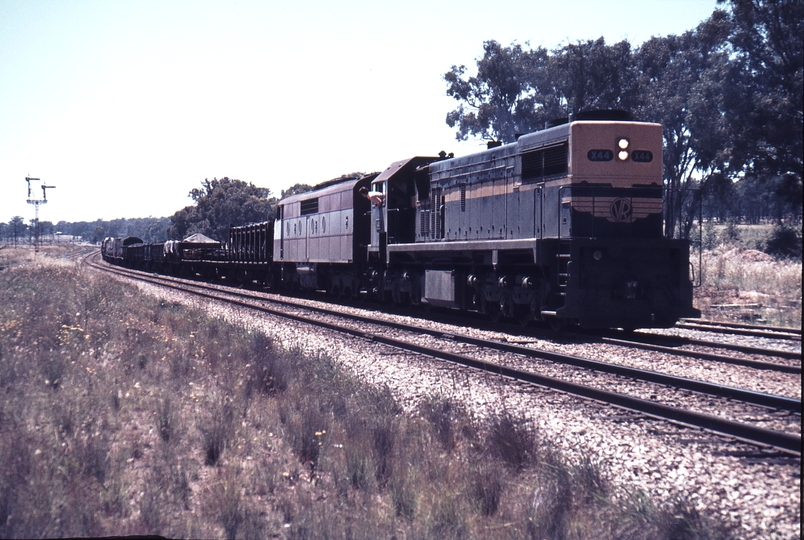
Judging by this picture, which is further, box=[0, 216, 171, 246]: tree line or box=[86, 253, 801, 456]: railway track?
box=[0, 216, 171, 246]: tree line

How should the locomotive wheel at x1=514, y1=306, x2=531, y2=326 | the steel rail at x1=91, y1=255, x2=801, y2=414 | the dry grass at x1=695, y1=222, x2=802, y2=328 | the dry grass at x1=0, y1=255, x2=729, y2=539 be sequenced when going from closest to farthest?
the dry grass at x1=0, y1=255, x2=729, y2=539 → the steel rail at x1=91, y1=255, x2=801, y2=414 → the locomotive wheel at x1=514, y1=306, x2=531, y2=326 → the dry grass at x1=695, y1=222, x2=802, y2=328

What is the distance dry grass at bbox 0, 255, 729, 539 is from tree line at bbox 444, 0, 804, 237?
2973 mm

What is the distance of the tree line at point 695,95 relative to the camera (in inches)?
292

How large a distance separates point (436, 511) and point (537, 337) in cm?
794

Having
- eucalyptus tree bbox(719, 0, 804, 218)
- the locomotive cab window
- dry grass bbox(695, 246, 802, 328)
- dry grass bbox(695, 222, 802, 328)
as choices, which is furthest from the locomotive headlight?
the locomotive cab window

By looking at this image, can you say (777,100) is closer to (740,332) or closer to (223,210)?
(740,332)

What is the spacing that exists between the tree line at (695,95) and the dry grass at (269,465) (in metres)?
2.97

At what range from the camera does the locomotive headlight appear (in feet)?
39.3

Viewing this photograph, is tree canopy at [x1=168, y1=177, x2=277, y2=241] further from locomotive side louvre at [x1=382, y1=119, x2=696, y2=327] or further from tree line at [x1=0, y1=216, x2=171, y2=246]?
locomotive side louvre at [x1=382, y1=119, x2=696, y2=327]

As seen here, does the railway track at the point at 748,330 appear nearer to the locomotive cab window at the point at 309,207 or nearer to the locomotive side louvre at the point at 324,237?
the locomotive side louvre at the point at 324,237

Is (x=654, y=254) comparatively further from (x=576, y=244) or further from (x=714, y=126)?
(x=714, y=126)

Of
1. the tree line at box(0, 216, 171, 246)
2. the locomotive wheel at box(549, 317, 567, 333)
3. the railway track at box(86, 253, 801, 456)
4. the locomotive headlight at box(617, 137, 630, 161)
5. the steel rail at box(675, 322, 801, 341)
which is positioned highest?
the tree line at box(0, 216, 171, 246)

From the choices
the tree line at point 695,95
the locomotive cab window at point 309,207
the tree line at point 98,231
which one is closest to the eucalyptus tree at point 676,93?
the tree line at point 695,95

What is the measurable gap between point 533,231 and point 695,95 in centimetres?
2419
